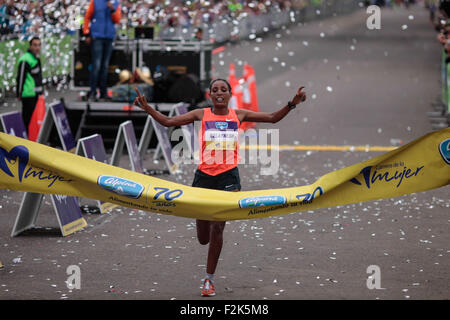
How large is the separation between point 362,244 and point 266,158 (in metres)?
6.98

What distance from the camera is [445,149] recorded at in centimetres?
845

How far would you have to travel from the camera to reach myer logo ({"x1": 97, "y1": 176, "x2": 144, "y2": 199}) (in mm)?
8414

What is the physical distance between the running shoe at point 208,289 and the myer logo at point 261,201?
29.3 inches

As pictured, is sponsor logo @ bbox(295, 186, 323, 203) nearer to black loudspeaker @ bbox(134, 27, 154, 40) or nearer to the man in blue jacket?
the man in blue jacket

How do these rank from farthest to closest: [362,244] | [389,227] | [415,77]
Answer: [415,77], [389,227], [362,244]

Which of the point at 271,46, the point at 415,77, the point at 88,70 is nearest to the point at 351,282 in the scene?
the point at 88,70

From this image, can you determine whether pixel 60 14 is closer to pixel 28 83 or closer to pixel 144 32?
pixel 144 32

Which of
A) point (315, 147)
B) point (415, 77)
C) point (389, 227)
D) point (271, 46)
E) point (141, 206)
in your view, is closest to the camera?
point (141, 206)

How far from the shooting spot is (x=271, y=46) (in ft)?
151

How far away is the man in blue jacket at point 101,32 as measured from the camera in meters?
19.7

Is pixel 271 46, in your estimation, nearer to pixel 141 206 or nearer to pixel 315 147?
pixel 315 147

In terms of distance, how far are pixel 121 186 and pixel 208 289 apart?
1.14m

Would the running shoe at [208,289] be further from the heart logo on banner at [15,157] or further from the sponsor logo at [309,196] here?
the heart logo on banner at [15,157]

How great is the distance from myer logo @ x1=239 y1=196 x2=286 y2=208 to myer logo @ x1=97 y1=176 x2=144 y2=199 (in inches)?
34.6
